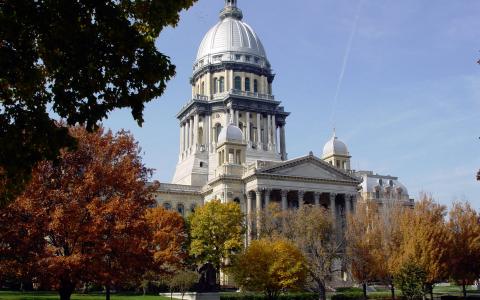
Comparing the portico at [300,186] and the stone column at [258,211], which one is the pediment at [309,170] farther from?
the stone column at [258,211]

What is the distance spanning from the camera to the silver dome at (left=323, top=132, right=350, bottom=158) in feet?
319

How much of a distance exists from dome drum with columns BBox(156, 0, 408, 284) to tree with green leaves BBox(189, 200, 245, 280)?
4.73 metres

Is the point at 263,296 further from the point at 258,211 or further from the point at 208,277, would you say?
the point at 258,211

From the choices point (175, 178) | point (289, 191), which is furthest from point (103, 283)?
point (175, 178)

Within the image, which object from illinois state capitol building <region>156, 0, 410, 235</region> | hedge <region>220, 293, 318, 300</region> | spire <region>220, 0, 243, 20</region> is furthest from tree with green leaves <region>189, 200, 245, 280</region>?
spire <region>220, 0, 243, 20</region>

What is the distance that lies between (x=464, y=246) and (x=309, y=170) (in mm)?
31496

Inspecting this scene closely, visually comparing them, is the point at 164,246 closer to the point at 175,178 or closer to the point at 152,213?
the point at 152,213

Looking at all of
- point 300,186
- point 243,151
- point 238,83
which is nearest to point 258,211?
point 300,186

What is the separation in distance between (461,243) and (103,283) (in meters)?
42.0

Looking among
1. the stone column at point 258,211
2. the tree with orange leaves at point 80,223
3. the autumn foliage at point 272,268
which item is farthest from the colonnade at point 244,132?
the tree with orange leaves at point 80,223

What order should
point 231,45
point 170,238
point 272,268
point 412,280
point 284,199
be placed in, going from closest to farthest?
point 412,280, point 272,268, point 170,238, point 284,199, point 231,45

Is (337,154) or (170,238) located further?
(337,154)

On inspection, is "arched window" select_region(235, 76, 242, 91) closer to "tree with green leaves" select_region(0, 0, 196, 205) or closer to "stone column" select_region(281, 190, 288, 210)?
"stone column" select_region(281, 190, 288, 210)

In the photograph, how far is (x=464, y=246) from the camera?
58.4 m
